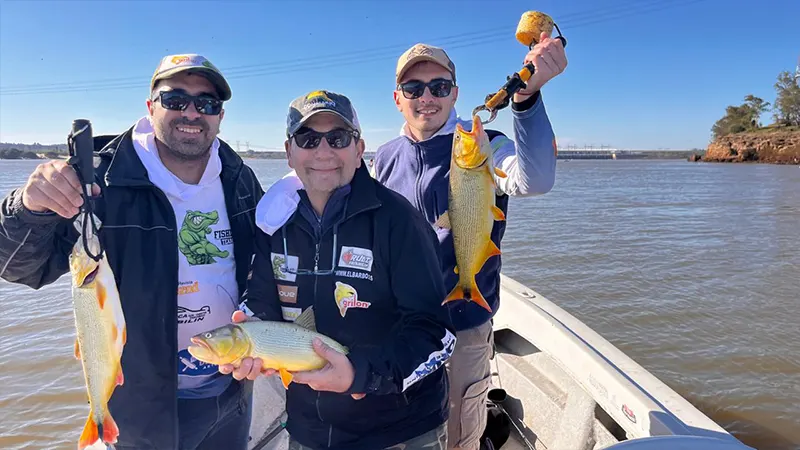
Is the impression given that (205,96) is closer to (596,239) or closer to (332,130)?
(332,130)

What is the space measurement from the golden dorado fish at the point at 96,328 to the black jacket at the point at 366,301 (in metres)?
0.64

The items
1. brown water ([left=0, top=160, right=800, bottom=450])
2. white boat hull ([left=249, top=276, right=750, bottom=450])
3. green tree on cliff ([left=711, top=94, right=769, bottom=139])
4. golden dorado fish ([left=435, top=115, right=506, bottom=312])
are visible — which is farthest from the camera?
green tree on cliff ([left=711, top=94, right=769, bottom=139])

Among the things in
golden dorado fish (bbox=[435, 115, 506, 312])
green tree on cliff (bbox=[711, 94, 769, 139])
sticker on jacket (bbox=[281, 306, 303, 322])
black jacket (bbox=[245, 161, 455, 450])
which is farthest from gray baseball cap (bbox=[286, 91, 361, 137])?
green tree on cliff (bbox=[711, 94, 769, 139])

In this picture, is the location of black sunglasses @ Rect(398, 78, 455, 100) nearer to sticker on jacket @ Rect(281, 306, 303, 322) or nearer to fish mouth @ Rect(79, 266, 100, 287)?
sticker on jacket @ Rect(281, 306, 303, 322)

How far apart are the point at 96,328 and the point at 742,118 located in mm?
107064

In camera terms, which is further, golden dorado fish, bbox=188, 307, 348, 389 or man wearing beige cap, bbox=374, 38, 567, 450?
man wearing beige cap, bbox=374, 38, 567, 450

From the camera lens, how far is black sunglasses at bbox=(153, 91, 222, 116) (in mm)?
2781

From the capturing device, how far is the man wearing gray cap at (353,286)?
2297 millimetres

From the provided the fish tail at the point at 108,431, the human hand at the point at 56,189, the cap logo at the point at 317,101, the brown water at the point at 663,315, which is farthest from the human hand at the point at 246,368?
the brown water at the point at 663,315

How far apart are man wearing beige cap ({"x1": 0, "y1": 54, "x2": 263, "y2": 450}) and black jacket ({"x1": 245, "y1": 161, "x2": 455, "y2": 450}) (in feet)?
1.51

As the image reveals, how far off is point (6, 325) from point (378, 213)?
31.6 feet

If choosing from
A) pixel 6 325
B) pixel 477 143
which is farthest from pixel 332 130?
pixel 6 325

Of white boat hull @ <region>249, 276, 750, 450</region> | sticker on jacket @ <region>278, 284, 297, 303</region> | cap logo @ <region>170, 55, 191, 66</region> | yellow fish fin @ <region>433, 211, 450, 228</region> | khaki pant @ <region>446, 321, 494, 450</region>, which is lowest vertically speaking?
white boat hull @ <region>249, 276, 750, 450</region>

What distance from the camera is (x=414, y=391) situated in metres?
2.40
